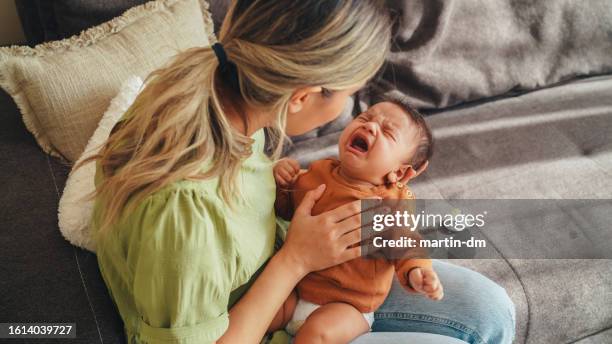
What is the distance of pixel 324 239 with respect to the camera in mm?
854

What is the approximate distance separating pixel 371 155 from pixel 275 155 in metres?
0.22

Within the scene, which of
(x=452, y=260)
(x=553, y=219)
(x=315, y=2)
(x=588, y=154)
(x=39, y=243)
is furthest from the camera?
(x=588, y=154)

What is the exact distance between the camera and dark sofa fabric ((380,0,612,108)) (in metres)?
1.39

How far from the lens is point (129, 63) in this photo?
38.3 inches

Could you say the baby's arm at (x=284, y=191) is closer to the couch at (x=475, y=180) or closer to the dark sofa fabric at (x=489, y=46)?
the couch at (x=475, y=180)

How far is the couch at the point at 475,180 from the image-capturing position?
0.77 m

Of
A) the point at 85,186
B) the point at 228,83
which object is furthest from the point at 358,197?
the point at 85,186

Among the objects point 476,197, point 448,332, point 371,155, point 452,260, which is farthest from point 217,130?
point 476,197

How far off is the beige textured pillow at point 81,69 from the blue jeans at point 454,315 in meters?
0.62

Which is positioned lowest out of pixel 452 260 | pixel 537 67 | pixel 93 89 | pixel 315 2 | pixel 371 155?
pixel 452 260

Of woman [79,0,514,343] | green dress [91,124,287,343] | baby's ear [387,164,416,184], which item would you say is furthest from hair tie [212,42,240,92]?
baby's ear [387,164,416,184]

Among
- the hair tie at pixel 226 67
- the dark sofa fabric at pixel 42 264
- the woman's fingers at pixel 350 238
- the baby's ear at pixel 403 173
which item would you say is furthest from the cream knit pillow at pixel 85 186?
the baby's ear at pixel 403 173

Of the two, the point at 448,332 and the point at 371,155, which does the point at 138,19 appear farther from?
the point at 448,332

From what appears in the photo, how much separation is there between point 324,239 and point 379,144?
0.22m
